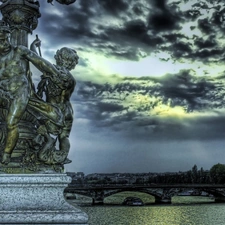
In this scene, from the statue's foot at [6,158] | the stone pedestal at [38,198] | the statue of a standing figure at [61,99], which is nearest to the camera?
the stone pedestal at [38,198]

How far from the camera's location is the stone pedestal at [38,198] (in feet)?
17.7

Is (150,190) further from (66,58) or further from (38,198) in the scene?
(38,198)

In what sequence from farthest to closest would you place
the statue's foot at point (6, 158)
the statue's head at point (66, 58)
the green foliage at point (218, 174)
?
the green foliage at point (218, 174)
the statue's head at point (66, 58)
the statue's foot at point (6, 158)

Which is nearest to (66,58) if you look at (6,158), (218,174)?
(6,158)

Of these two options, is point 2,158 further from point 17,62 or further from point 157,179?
point 157,179

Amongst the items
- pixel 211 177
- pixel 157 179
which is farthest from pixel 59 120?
pixel 157 179

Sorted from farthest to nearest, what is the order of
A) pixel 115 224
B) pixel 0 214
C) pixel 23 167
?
pixel 115 224, pixel 23 167, pixel 0 214

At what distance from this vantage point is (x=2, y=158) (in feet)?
18.7

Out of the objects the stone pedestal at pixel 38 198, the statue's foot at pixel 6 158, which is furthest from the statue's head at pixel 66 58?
the stone pedestal at pixel 38 198

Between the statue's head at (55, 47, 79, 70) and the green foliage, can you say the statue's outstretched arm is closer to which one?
the statue's head at (55, 47, 79, 70)

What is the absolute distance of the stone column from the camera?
656 centimetres

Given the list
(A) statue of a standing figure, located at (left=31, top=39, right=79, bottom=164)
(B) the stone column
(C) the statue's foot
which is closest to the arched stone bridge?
(B) the stone column

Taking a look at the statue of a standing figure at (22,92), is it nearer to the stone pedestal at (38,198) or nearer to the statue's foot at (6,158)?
the statue's foot at (6,158)

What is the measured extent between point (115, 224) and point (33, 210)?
1027 inches
